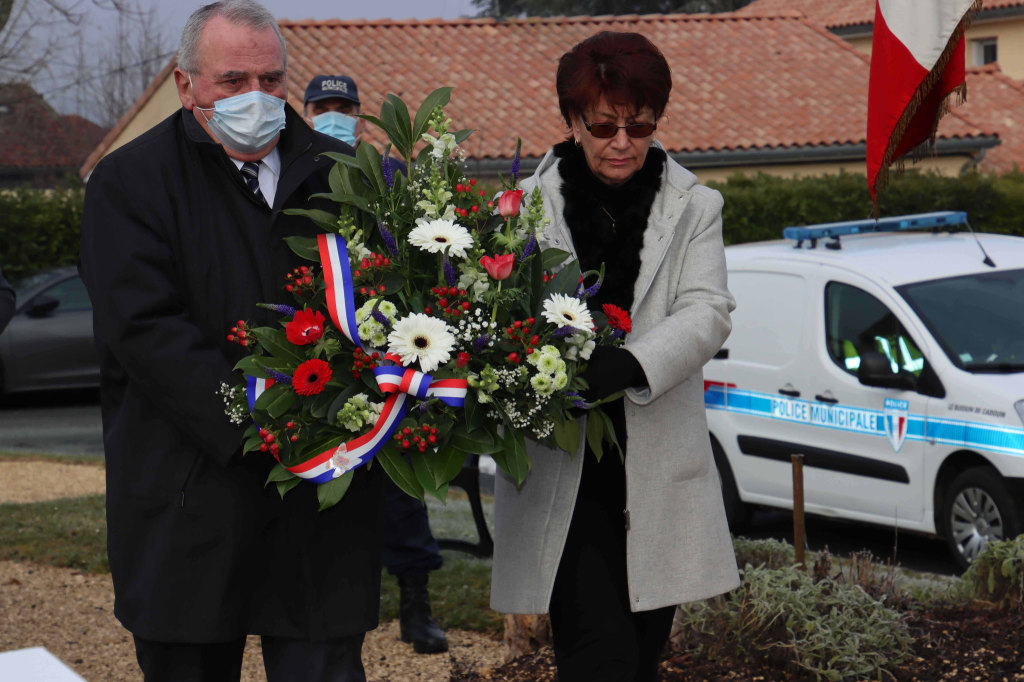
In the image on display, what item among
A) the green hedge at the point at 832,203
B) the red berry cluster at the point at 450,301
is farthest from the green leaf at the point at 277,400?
the green hedge at the point at 832,203

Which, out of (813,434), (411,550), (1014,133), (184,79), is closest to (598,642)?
(184,79)

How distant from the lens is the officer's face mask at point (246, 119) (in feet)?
10.1

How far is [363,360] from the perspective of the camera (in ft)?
9.25

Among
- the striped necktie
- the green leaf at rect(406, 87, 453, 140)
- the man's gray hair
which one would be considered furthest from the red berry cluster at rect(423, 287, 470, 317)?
the man's gray hair

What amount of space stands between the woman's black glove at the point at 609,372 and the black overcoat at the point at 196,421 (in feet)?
1.89

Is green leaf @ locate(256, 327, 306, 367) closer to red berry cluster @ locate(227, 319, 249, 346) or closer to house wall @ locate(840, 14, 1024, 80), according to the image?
red berry cluster @ locate(227, 319, 249, 346)

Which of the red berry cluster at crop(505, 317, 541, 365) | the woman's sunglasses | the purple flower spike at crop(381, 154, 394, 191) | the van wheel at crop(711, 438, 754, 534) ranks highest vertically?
the woman's sunglasses

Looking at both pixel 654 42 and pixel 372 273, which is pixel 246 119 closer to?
pixel 372 273

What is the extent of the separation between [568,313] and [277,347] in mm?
626

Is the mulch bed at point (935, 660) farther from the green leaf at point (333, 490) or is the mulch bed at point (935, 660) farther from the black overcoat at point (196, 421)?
the green leaf at point (333, 490)

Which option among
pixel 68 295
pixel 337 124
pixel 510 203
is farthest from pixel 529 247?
pixel 68 295

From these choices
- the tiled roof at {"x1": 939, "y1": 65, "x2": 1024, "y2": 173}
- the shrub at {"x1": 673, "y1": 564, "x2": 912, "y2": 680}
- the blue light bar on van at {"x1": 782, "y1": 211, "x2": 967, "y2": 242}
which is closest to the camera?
the shrub at {"x1": 673, "y1": 564, "x2": 912, "y2": 680}

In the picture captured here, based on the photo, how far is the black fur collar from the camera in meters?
3.33

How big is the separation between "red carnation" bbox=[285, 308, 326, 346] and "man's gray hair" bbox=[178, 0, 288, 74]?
65cm
